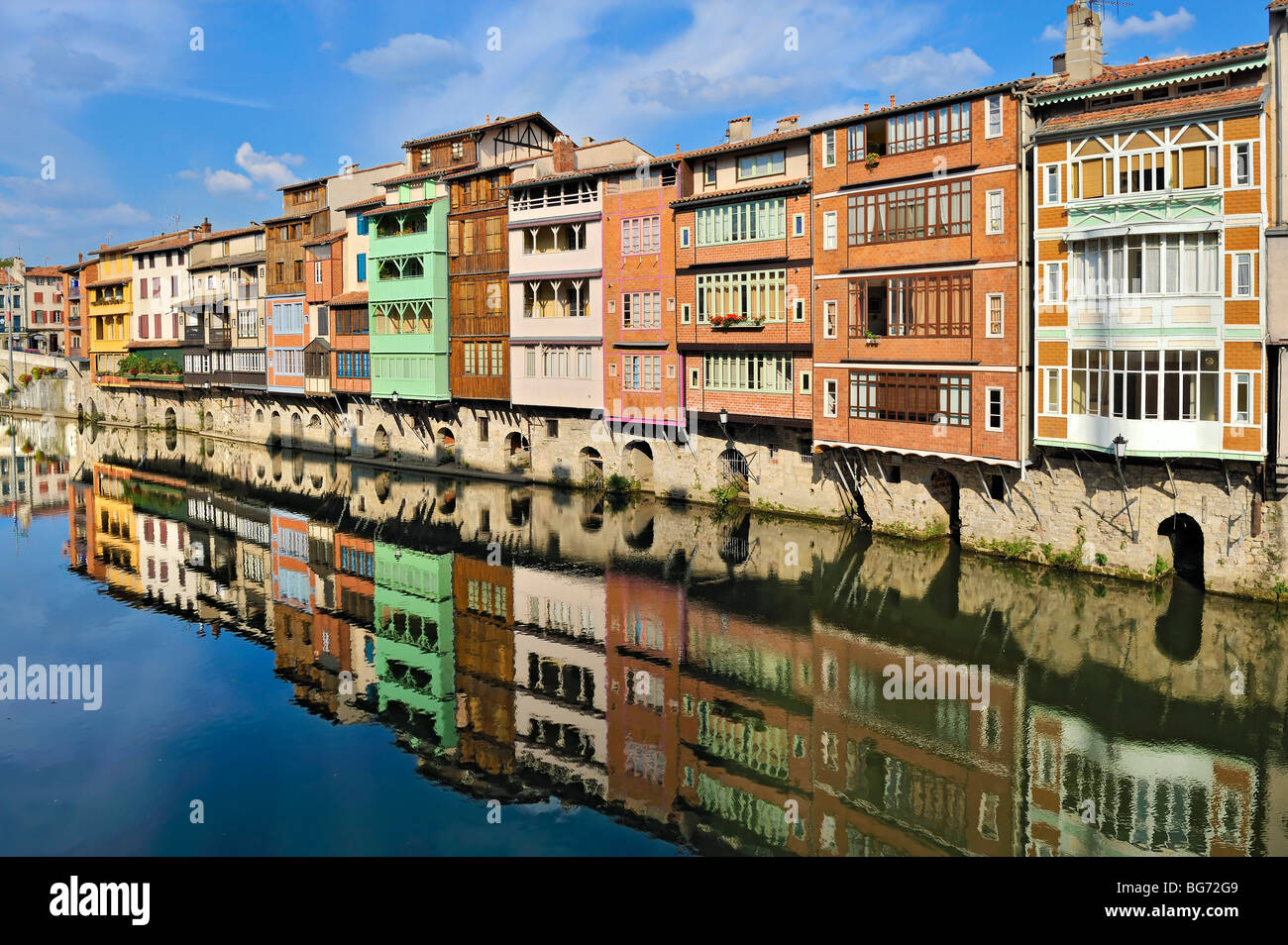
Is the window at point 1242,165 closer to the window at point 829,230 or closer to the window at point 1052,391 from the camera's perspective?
the window at point 1052,391

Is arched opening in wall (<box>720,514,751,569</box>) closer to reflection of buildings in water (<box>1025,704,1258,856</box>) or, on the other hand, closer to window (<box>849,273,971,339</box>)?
window (<box>849,273,971,339</box>)

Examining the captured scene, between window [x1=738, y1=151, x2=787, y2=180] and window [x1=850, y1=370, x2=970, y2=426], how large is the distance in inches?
377

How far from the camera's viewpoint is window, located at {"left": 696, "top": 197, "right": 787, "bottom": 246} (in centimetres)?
4112

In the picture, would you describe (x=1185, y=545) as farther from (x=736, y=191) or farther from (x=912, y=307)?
(x=736, y=191)

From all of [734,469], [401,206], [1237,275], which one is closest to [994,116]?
[1237,275]

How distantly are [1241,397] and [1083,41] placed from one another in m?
13.1

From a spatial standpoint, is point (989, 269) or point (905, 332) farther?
point (905, 332)

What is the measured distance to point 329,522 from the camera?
47.8m

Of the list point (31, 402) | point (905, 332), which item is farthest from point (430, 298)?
point (31, 402)

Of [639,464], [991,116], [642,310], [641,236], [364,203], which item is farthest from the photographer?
[364,203]

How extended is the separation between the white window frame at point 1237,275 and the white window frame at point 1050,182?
5.51 m

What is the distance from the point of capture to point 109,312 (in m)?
96.8
